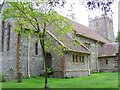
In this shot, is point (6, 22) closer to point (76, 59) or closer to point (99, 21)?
point (76, 59)

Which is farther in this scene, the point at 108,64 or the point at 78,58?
the point at 108,64

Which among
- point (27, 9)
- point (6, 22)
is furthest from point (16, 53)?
point (27, 9)

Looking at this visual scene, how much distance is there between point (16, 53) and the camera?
2542 centimetres

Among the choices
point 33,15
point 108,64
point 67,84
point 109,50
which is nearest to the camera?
point 33,15

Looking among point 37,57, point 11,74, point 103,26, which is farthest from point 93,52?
point 11,74

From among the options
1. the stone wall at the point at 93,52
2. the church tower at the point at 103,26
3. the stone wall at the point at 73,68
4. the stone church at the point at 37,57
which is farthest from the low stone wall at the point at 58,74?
the church tower at the point at 103,26

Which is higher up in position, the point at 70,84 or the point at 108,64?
the point at 108,64

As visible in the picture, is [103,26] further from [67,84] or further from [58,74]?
[67,84]

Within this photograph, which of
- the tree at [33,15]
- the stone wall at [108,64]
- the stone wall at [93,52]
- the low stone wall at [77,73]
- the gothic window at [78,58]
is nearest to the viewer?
the tree at [33,15]

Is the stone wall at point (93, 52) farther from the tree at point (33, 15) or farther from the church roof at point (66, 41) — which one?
the tree at point (33, 15)

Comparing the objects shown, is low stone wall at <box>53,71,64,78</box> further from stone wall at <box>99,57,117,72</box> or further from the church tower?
the church tower

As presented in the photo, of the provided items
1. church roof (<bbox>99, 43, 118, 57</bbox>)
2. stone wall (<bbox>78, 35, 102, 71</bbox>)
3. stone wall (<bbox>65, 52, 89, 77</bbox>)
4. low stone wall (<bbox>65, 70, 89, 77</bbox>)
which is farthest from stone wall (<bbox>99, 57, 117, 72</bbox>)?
low stone wall (<bbox>65, 70, 89, 77</bbox>)

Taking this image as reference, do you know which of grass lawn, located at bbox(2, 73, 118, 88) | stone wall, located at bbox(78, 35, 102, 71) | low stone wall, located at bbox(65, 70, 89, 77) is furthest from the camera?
stone wall, located at bbox(78, 35, 102, 71)

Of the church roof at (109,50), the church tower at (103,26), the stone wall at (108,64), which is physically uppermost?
the church tower at (103,26)
